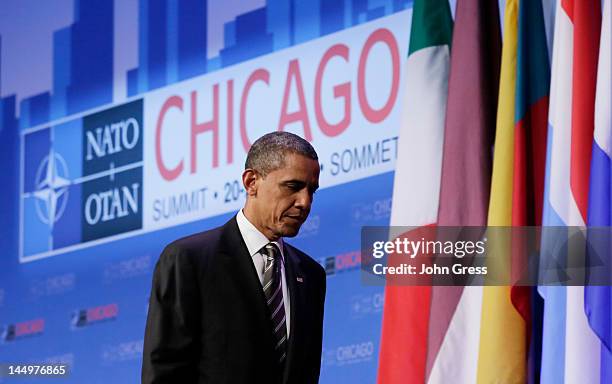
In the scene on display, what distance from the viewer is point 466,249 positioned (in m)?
4.46

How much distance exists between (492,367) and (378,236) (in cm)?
75

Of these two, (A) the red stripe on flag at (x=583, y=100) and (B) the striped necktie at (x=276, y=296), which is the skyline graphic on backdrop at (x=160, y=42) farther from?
(B) the striped necktie at (x=276, y=296)

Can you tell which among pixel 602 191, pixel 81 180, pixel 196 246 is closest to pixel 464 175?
pixel 602 191

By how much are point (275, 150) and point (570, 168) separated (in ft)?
5.80

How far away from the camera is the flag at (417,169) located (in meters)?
4.59

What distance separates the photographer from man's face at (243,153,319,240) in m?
2.78

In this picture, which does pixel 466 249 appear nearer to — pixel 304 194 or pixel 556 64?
pixel 556 64

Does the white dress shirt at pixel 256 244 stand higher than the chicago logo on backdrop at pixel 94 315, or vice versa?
the chicago logo on backdrop at pixel 94 315

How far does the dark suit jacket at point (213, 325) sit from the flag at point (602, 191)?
157cm

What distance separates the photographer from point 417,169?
4656 millimetres

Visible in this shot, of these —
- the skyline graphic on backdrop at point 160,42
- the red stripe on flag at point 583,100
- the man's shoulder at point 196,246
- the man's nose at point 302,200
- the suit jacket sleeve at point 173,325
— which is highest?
the skyline graphic on backdrop at point 160,42

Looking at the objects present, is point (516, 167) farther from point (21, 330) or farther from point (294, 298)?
point (21, 330)

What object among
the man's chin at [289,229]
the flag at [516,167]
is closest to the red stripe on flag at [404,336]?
the flag at [516,167]

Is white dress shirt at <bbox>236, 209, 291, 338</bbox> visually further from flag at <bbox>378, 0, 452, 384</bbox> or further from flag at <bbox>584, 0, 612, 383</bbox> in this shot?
flag at <bbox>378, 0, 452, 384</bbox>
